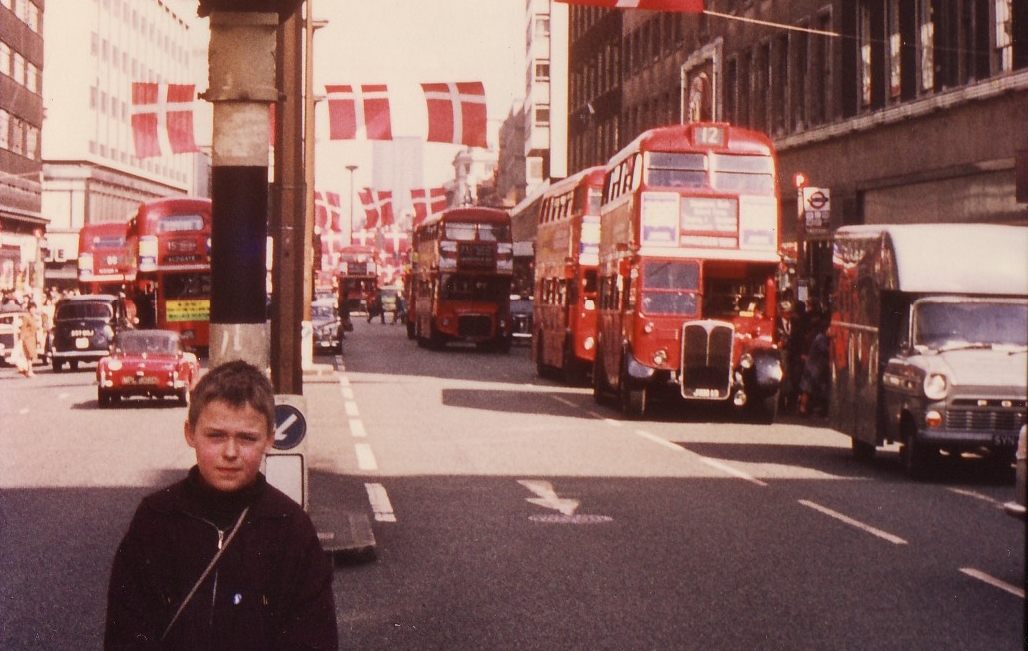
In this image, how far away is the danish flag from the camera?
66375 millimetres

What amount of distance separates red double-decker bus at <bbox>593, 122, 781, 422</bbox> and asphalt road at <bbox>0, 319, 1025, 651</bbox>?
3.28 ft

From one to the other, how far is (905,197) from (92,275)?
41.5 m

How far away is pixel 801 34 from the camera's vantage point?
44.6 m

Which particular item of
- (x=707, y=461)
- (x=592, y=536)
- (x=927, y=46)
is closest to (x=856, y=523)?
(x=592, y=536)

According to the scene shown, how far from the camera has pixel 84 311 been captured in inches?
1864

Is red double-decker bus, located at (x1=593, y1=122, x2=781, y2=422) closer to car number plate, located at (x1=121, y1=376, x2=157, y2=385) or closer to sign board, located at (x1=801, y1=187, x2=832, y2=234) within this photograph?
sign board, located at (x1=801, y1=187, x2=832, y2=234)

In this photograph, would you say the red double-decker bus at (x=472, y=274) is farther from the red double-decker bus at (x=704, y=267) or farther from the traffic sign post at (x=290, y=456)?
the traffic sign post at (x=290, y=456)

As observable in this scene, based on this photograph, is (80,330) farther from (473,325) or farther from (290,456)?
(290,456)

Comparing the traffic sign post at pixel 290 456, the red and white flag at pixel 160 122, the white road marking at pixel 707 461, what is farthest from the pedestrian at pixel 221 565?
the red and white flag at pixel 160 122

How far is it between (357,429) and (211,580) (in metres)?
20.6

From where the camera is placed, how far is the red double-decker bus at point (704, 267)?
27.1m

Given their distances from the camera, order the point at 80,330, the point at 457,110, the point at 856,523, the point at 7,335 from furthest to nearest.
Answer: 1. the point at 7,335
2. the point at 80,330
3. the point at 457,110
4. the point at 856,523

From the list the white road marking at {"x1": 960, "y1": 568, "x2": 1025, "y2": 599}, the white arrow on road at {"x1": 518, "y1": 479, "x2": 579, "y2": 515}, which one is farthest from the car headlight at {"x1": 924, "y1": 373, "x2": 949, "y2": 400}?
the white road marking at {"x1": 960, "y1": 568, "x2": 1025, "y2": 599}

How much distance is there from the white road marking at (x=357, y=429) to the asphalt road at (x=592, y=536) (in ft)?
0.17
